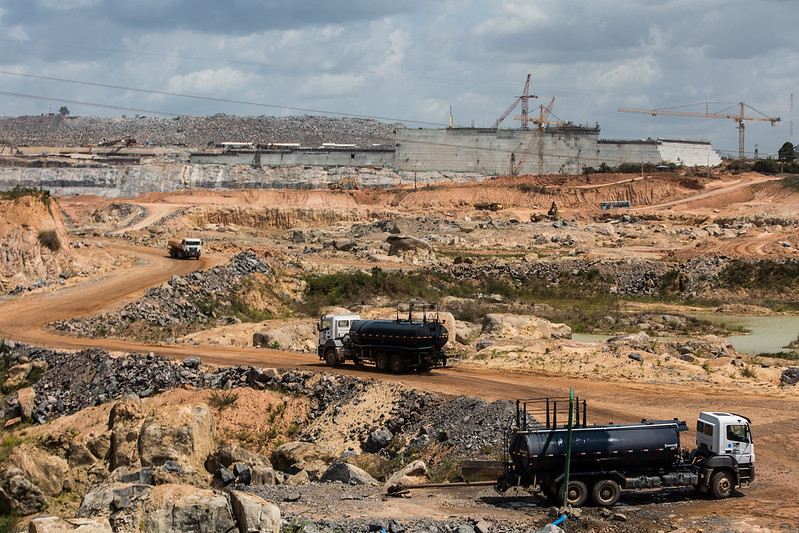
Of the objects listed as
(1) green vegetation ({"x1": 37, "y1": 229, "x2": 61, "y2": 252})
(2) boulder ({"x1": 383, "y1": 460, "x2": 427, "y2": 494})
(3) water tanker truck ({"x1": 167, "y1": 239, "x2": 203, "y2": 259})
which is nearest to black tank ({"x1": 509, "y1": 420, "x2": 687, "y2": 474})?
(2) boulder ({"x1": 383, "y1": 460, "x2": 427, "y2": 494})

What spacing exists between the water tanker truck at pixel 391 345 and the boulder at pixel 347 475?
9.62 m

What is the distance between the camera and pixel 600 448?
16.3 metres

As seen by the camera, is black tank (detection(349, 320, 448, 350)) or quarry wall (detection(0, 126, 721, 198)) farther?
quarry wall (detection(0, 126, 721, 198))

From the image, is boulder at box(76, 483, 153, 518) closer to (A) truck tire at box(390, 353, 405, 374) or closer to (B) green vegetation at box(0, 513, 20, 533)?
(B) green vegetation at box(0, 513, 20, 533)

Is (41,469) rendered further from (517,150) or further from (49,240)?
(517,150)

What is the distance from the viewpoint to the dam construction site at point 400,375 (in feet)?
53.7

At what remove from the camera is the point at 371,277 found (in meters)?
52.9

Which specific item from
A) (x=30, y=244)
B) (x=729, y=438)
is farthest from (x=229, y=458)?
(x=30, y=244)

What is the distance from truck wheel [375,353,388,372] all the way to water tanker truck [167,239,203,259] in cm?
3331

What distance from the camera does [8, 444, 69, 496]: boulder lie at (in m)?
19.9

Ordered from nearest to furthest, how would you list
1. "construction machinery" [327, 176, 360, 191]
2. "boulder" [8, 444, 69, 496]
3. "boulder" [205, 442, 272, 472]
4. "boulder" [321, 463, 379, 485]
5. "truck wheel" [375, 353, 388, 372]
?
"boulder" [321, 463, 379, 485], "boulder" [8, 444, 69, 496], "boulder" [205, 442, 272, 472], "truck wheel" [375, 353, 388, 372], "construction machinery" [327, 176, 360, 191]

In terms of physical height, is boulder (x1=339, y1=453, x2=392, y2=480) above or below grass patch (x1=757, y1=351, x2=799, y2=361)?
below

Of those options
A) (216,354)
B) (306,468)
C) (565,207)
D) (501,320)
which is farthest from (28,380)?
(565,207)

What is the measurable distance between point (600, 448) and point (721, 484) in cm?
285
